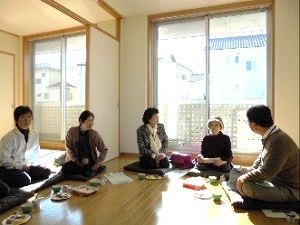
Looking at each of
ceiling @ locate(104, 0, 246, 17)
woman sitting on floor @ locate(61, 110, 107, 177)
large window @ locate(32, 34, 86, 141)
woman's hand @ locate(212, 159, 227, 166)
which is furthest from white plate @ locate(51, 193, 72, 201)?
ceiling @ locate(104, 0, 246, 17)

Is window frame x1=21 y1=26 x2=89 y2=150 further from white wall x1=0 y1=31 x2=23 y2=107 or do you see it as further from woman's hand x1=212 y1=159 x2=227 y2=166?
woman's hand x1=212 y1=159 x2=227 y2=166

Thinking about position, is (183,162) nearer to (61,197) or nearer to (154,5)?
(61,197)

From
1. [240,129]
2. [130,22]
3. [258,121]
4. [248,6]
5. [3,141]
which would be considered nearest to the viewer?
[240,129]

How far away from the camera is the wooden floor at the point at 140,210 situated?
64.0 inches

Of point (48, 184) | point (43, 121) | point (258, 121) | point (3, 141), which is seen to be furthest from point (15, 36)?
point (258, 121)

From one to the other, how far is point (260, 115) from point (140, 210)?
1150 millimetres

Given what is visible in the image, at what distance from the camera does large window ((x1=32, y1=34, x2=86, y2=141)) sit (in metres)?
4.05

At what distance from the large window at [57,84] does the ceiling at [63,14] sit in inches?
13.5

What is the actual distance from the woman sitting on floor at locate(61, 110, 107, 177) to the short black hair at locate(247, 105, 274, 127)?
6.30 ft

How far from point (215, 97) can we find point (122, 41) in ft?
5.72

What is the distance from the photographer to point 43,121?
414 cm

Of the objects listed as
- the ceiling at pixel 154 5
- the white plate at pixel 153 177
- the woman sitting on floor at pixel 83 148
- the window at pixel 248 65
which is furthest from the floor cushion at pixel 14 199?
the ceiling at pixel 154 5

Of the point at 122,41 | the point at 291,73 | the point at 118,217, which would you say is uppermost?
the point at 122,41

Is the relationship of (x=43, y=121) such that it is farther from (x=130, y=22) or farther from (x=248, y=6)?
(x=248, y=6)
